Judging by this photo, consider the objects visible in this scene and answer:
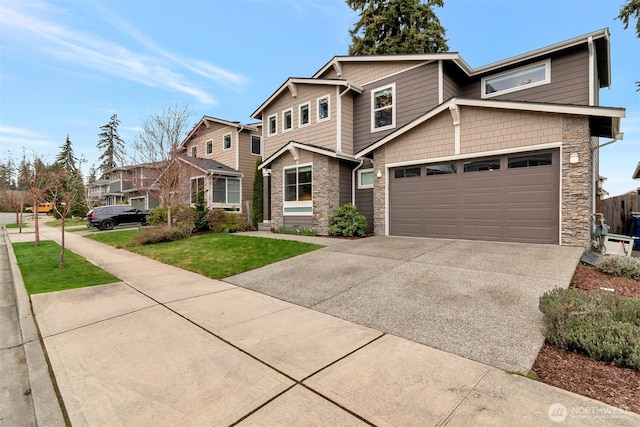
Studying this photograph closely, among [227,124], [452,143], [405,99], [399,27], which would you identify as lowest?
[452,143]

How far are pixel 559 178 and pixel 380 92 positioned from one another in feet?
25.8

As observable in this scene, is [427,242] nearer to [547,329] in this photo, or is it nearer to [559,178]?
[559,178]

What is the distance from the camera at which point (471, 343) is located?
3.39 m

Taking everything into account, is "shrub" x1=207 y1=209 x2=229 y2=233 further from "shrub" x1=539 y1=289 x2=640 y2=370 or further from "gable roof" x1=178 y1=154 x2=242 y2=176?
"shrub" x1=539 y1=289 x2=640 y2=370

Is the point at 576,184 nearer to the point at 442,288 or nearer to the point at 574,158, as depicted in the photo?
the point at 574,158

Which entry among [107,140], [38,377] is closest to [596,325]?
[38,377]

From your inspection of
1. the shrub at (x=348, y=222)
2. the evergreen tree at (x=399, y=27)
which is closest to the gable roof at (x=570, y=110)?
the shrub at (x=348, y=222)

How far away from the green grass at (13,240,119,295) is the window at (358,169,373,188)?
9558 mm

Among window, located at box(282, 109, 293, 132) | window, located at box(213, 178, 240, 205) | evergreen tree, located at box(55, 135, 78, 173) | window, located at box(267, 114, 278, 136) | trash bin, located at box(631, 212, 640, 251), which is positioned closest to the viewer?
trash bin, located at box(631, 212, 640, 251)

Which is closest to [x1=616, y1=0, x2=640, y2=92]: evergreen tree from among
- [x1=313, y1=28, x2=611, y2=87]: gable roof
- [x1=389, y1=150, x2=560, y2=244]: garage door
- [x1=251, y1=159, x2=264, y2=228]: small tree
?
[x1=313, y1=28, x2=611, y2=87]: gable roof

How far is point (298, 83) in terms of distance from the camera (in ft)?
48.1

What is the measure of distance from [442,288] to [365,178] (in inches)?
328

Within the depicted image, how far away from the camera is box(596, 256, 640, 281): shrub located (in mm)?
6039

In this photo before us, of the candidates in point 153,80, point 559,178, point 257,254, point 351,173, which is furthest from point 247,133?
point 559,178
